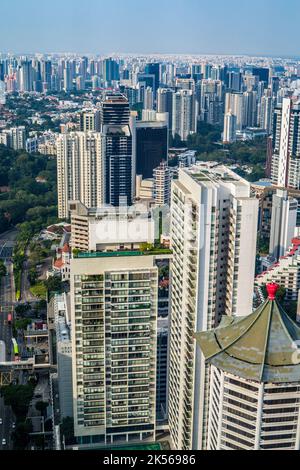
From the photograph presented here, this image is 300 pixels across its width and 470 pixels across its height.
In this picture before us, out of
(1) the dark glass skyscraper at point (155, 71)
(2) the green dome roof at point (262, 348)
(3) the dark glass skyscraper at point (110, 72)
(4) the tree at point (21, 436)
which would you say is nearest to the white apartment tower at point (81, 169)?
(4) the tree at point (21, 436)

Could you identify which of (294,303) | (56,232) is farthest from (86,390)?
(56,232)

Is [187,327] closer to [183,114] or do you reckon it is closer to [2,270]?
[2,270]

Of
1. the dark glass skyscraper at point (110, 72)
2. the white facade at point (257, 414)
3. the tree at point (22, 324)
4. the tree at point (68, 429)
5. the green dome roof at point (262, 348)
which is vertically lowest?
the tree at point (22, 324)

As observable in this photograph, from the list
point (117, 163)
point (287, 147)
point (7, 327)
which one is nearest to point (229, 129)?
point (287, 147)

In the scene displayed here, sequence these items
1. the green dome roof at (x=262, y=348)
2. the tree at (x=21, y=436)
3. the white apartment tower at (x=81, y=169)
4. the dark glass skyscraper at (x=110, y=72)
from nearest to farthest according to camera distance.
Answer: the green dome roof at (x=262, y=348), the tree at (x=21, y=436), the white apartment tower at (x=81, y=169), the dark glass skyscraper at (x=110, y=72)

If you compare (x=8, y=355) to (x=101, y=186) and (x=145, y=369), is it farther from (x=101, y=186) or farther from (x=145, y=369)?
(x=101, y=186)

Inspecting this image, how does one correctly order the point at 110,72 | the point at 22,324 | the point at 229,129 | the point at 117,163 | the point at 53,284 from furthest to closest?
the point at 110,72, the point at 229,129, the point at 117,163, the point at 53,284, the point at 22,324

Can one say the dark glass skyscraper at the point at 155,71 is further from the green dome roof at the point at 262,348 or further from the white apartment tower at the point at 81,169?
the green dome roof at the point at 262,348
